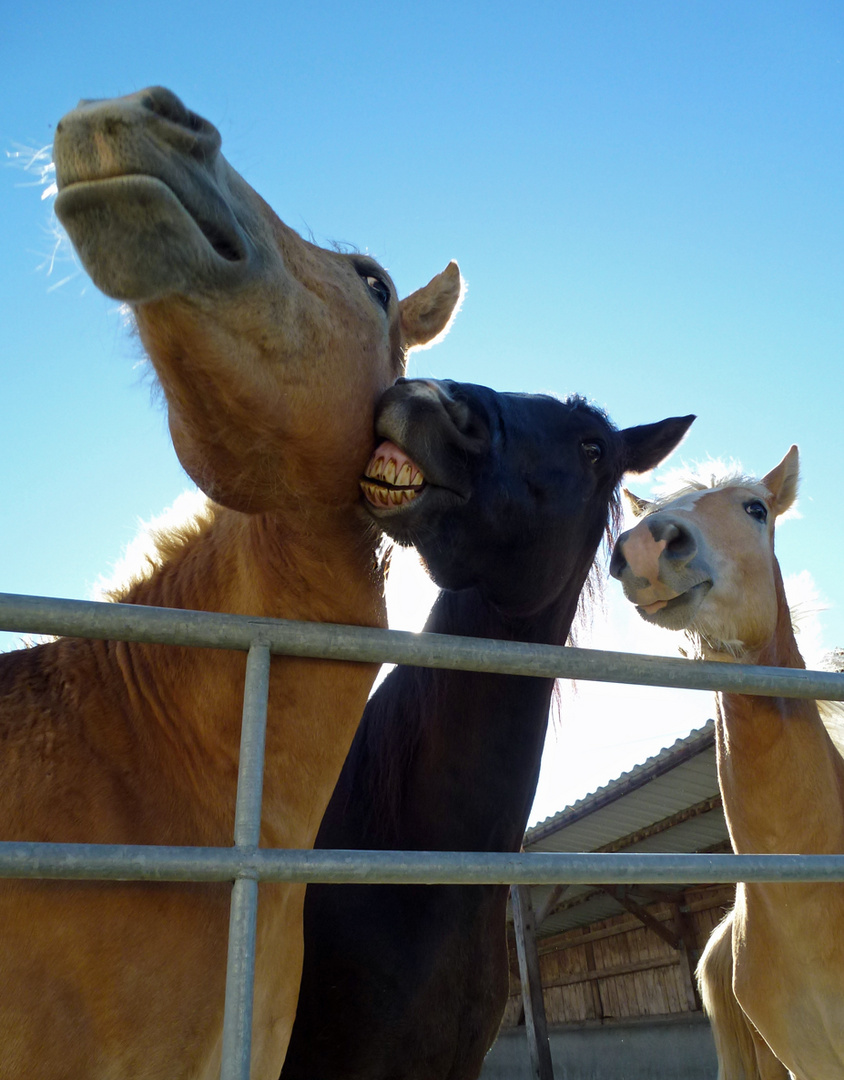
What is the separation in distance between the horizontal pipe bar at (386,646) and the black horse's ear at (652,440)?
1442 mm

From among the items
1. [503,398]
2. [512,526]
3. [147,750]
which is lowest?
[147,750]

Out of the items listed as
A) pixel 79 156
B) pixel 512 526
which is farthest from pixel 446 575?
pixel 79 156

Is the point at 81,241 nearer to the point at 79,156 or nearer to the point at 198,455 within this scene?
the point at 79,156

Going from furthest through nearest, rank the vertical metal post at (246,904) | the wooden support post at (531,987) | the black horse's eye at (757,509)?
the wooden support post at (531,987) < the black horse's eye at (757,509) < the vertical metal post at (246,904)

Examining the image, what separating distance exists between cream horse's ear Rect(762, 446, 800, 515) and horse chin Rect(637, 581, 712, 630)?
1.10 meters

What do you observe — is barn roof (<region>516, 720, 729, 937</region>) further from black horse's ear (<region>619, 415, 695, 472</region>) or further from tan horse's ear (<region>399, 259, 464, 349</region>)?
tan horse's ear (<region>399, 259, 464, 349</region>)

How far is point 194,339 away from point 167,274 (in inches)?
5.8

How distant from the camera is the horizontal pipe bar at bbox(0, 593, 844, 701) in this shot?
50.3 inches

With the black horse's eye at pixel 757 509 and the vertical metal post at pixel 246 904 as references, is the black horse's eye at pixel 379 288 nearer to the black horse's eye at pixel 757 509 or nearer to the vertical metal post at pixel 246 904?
the vertical metal post at pixel 246 904

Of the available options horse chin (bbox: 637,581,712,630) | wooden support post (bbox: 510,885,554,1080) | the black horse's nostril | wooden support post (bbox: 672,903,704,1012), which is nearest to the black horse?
the black horse's nostril

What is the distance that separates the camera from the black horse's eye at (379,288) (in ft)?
7.09

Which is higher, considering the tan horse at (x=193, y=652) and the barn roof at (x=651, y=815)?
the barn roof at (x=651, y=815)

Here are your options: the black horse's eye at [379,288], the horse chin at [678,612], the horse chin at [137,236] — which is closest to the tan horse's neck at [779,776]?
the horse chin at [678,612]

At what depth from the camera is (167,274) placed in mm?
1395
